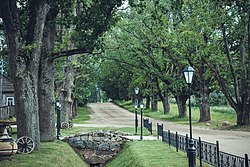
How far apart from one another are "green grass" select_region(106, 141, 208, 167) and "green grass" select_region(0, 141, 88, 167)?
2363 millimetres

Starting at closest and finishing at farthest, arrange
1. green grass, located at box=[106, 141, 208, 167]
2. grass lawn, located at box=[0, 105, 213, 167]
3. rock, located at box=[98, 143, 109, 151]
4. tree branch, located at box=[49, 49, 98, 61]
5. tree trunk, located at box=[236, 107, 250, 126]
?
grass lawn, located at box=[0, 105, 213, 167], green grass, located at box=[106, 141, 208, 167], tree branch, located at box=[49, 49, 98, 61], rock, located at box=[98, 143, 109, 151], tree trunk, located at box=[236, 107, 250, 126]

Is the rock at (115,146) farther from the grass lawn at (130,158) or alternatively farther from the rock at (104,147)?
Result: the grass lawn at (130,158)

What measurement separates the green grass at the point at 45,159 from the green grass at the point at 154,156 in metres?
2.36

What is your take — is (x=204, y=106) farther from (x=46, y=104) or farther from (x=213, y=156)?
(x=213, y=156)

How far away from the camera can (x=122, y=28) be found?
34.4m

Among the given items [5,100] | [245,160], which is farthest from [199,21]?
[5,100]

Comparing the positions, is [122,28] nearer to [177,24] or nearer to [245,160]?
[177,24]

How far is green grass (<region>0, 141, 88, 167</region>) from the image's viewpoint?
11.9 m

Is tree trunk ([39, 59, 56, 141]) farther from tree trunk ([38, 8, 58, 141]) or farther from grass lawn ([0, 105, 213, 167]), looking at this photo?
grass lawn ([0, 105, 213, 167])

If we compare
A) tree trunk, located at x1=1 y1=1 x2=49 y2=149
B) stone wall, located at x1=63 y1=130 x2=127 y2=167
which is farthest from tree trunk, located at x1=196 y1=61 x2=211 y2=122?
tree trunk, located at x1=1 y1=1 x2=49 y2=149

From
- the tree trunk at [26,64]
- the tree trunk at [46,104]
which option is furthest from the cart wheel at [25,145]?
the tree trunk at [46,104]

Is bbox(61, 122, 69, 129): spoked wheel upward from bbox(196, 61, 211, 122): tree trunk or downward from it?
downward

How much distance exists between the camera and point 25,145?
13.9 m

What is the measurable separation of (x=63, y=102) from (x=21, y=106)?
12777mm
